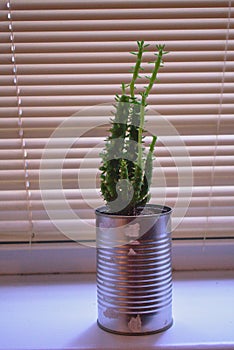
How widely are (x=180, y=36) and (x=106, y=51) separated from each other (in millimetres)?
140

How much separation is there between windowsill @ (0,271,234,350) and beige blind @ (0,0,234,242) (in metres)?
0.09

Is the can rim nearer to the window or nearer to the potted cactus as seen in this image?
the potted cactus

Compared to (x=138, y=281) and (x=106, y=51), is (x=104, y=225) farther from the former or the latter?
(x=106, y=51)

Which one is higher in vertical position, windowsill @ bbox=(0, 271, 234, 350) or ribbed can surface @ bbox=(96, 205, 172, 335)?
ribbed can surface @ bbox=(96, 205, 172, 335)

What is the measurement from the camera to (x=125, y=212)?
669 mm

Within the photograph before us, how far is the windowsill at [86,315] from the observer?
64cm

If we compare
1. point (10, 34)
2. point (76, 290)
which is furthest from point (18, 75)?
point (76, 290)

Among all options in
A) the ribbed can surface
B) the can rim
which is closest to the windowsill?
the ribbed can surface

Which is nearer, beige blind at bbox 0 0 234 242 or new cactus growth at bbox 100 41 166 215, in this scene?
new cactus growth at bbox 100 41 166 215

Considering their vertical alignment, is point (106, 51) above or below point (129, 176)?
above

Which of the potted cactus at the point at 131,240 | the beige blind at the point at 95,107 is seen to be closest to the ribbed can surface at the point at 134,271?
the potted cactus at the point at 131,240

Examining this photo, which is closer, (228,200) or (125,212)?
(125,212)

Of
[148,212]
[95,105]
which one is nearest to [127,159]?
[148,212]

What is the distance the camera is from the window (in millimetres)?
843
